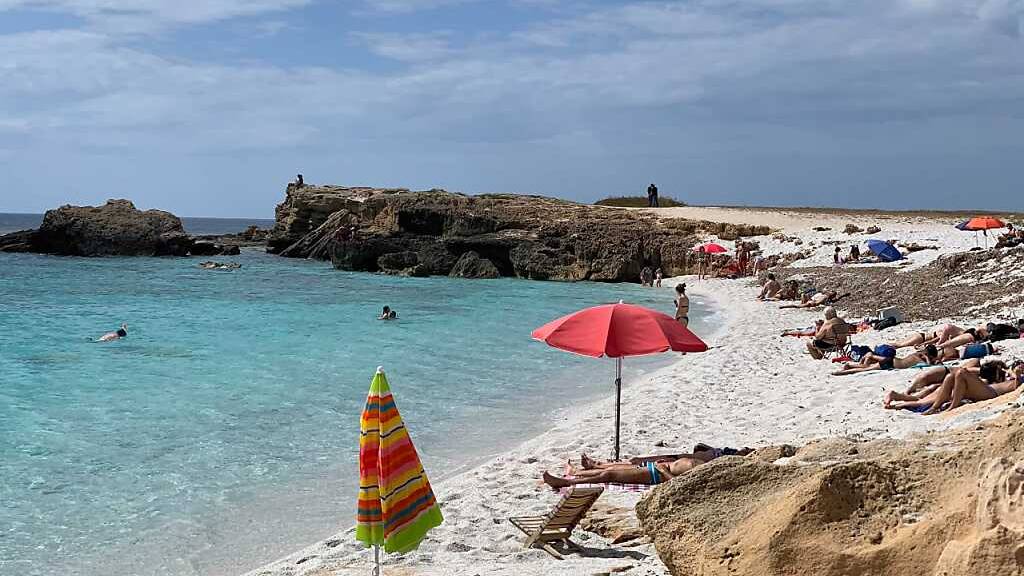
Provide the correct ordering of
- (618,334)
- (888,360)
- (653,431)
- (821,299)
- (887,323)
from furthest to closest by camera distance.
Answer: (821,299) < (887,323) < (888,360) < (653,431) < (618,334)

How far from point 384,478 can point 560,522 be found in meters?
1.51

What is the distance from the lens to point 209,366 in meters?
17.0

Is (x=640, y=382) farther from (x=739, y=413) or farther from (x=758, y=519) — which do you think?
(x=758, y=519)

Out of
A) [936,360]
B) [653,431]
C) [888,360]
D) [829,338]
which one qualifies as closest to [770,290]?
[829,338]

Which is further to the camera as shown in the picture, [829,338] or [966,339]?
[829,338]

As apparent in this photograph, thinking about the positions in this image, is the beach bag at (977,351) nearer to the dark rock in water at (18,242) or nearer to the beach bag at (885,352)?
the beach bag at (885,352)

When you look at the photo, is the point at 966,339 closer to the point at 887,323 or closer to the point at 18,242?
the point at 887,323

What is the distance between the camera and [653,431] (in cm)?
1015

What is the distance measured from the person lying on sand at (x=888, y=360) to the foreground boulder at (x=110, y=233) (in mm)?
51153

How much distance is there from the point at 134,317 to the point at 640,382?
17.8 metres

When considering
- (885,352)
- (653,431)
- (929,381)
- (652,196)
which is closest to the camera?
(929,381)

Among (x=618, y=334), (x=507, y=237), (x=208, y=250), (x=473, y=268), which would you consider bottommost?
(x=473, y=268)

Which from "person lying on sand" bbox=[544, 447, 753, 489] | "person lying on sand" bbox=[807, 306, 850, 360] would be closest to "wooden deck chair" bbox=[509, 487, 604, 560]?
"person lying on sand" bbox=[544, 447, 753, 489]

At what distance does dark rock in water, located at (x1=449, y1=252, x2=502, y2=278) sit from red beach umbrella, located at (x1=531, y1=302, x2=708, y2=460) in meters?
30.8
